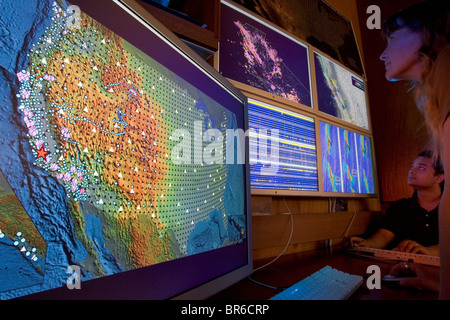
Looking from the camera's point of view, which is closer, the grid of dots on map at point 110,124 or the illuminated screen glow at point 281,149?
the grid of dots on map at point 110,124

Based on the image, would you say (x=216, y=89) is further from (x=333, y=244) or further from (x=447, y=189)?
(x=333, y=244)

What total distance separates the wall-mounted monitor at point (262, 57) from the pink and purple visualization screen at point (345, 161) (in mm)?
275

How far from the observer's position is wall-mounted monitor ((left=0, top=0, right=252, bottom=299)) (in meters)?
0.28

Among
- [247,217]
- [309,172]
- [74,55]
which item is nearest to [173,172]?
[74,55]

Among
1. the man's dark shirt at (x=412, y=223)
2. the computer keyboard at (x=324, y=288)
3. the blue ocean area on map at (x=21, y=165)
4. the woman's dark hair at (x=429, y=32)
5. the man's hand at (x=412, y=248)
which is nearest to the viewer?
the blue ocean area on map at (x=21, y=165)

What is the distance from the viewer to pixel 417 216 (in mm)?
1390

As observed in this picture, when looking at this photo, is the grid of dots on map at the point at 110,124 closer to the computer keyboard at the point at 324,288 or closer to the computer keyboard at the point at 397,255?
the computer keyboard at the point at 324,288

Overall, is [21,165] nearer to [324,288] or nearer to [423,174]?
[324,288]

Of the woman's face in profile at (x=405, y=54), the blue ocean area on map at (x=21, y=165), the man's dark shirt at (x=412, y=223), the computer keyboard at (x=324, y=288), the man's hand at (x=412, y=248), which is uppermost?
the woman's face in profile at (x=405, y=54)

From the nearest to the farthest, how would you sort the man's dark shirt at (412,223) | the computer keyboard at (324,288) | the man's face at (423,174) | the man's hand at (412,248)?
the computer keyboard at (324,288) < the man's hand at (412,248) < the man's dark shirt at (412,223) < the man's face at (423,174)

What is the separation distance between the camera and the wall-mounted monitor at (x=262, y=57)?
109 cm

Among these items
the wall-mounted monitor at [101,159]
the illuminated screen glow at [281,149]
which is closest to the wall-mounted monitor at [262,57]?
the illuminated screen glow at [281,149]

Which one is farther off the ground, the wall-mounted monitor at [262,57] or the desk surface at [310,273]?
the wall-mounted monitor at [262,57]
